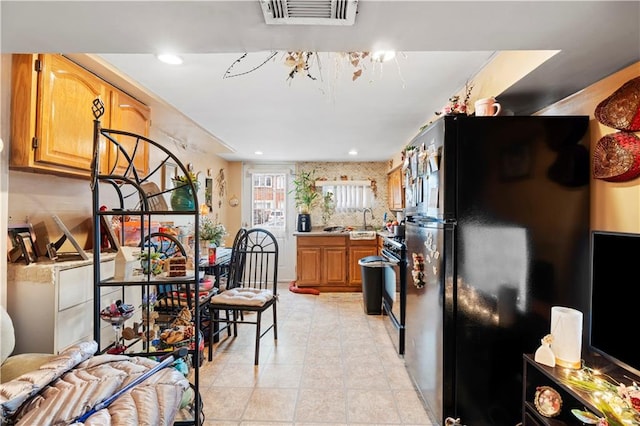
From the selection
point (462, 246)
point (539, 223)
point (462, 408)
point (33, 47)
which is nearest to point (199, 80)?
point (33, 47)

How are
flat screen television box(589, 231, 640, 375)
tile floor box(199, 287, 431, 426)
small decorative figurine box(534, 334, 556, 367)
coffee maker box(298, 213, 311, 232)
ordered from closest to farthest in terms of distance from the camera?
flat screen television box(589, 231, 640, 375) < small decorative figurine box(534, 334, 556, 367) < tile floor box(199, 287, 431, 426) < coffee maker box(298, 213, 311, 232)

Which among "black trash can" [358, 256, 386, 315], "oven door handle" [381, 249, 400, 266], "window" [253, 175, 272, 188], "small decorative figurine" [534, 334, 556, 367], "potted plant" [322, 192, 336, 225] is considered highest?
"window" [253, 175, 272, 188]

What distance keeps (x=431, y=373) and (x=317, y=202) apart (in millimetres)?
4096

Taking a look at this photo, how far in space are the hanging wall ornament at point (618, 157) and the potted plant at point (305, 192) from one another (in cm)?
418

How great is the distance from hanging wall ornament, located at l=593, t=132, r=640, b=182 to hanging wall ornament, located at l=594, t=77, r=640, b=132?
0.05 meters

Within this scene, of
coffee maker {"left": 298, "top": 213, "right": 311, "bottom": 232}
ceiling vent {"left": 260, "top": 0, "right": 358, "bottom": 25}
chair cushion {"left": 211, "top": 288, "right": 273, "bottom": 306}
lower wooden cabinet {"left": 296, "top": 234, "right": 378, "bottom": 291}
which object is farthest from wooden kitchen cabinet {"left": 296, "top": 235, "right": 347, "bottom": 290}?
ceiling vent {"left": 260, "top": 0, "right": 358, "bottom": 25}

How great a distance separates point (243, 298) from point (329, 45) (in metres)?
2.19

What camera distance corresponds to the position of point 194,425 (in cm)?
137

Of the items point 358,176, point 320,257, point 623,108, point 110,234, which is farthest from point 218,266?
point 358,176

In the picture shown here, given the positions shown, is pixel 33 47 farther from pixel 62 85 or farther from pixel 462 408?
pixel 462 408

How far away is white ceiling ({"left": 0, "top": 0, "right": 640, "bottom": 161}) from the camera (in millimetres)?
961

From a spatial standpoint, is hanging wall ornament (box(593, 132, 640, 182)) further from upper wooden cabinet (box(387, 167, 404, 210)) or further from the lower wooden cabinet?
the lower wooden cabinet

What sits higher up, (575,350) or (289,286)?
(575,350)

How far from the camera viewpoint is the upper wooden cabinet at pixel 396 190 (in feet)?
14.5
